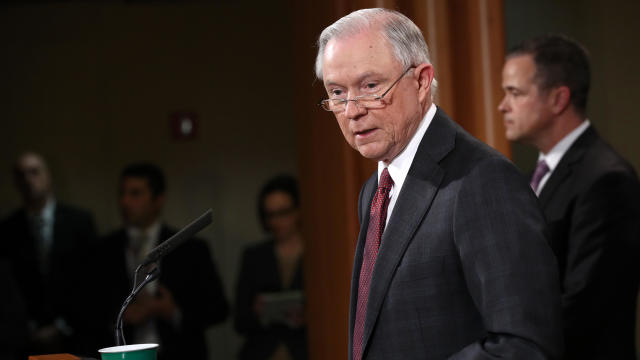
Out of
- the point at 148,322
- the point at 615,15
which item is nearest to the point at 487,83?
the point at 148,322

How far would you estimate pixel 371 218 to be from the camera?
1562 millimetres

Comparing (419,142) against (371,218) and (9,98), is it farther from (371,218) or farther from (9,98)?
(9,98)

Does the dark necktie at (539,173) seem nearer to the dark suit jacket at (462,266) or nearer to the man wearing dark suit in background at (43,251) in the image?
the dark suit jacket at (462,266)

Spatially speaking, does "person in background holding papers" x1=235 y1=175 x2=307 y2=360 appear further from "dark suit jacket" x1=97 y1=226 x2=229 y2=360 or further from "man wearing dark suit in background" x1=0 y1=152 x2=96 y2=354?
"man wearing dark suit in background" x1=0 y1=152 x2=96 y2=354

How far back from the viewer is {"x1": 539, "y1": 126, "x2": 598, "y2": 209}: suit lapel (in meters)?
2.39

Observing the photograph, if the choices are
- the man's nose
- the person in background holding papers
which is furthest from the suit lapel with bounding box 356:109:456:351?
the person in background holding papers

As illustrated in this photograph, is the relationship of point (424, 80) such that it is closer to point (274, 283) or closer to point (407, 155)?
point (407, 155)

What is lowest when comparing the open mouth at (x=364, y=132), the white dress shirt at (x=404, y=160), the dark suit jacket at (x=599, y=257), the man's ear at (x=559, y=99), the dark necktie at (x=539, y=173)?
the dark suit jacket at (x=599, y=257)

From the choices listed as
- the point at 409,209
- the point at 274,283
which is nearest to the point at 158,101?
the point at 274,283

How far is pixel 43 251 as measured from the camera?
4980 millimetres

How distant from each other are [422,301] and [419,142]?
30cm

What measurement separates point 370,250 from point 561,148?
1185mm

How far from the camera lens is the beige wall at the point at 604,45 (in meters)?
4.69

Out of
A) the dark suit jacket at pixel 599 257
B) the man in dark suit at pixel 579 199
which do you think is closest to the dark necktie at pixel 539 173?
the man in dark suit at pixel 579 199
